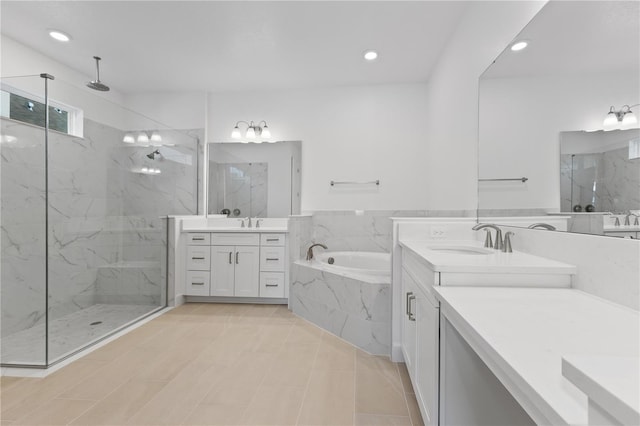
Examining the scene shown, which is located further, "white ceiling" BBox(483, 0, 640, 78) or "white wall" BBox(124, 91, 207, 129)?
"white wall" BBox(124, 91, 207, 129)

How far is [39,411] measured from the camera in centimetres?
148

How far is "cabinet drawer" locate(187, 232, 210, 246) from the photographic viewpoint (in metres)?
3.27

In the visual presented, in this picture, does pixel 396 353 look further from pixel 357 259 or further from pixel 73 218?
pixel 73 218

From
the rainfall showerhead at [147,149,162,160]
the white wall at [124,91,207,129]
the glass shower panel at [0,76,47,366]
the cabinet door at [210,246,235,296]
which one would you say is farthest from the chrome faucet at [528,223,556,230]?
the white wall at [124,91,207,129]

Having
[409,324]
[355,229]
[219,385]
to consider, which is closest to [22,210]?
[219,385]

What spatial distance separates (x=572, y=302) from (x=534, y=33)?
4.09 ft

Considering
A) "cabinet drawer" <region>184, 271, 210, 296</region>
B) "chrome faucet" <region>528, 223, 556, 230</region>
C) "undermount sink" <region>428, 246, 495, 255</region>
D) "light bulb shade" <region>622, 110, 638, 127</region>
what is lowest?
"cabinet drawer" <region>184, 271, 210, 296</region>

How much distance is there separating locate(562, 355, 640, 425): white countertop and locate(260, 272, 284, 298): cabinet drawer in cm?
295

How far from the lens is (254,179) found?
370cm

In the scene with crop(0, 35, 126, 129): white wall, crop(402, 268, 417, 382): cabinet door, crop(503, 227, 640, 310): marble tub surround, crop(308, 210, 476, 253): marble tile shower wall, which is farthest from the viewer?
crop(308, 210, 476, 253): marble tile shower wall

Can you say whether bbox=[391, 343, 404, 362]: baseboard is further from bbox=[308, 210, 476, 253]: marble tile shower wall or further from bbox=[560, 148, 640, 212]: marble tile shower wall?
bbox=[308, 210, 476, 253]: marble tile shower wall

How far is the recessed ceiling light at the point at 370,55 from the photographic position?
2830 mm

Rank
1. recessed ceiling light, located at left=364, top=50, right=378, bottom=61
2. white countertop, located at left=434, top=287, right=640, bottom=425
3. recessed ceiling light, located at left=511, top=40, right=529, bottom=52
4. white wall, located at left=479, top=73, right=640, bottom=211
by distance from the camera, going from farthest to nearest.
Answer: recessed ceiling light, located at left=364, top=50, right=378, bottom=61, recessed ceiling light, located at left=511, top=40, right=529, bottom=52, white wall, located at left=479, top=73, right=640, bottom=211, white countertop, located at left=434, top=287, right=640, bottom=425

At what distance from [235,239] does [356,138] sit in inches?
76.0
